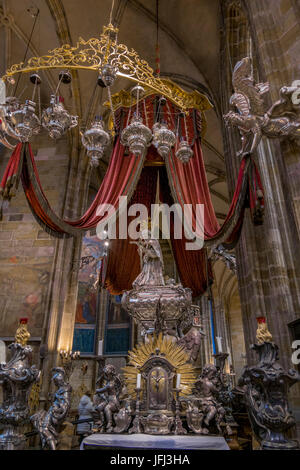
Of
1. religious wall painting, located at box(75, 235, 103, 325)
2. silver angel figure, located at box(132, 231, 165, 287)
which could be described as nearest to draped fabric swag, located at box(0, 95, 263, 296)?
silver angel figure, located at box(132, 231, 165, 287)

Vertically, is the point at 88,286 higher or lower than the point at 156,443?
higher

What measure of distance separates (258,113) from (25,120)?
2.91 metres

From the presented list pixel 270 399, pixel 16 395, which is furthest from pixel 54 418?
pixel 270 399

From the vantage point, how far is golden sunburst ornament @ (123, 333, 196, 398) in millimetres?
4496

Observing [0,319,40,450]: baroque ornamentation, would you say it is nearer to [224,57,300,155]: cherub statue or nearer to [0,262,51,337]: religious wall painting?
[0,262,51,337]: religious wall painting

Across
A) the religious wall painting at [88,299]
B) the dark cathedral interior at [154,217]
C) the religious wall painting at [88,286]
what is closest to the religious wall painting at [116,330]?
the religious wall painting at [88,299]

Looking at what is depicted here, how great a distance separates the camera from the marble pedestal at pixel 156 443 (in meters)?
3.41

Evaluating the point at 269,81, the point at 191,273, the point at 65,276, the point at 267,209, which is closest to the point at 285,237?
the point at 267,209

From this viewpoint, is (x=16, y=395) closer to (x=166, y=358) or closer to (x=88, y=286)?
(x=166, y=358)

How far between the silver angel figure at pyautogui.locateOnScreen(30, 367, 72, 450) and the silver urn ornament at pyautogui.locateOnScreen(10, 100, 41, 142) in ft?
10.3

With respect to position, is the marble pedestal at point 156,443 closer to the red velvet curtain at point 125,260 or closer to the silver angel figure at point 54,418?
the silver angel figure at point 54,418

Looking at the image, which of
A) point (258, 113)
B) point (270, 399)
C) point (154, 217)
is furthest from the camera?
point (154, 217)

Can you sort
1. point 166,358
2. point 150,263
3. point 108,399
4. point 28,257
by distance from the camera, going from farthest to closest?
point 28,257 < point 150,263 < point 166,358 < point 108,399

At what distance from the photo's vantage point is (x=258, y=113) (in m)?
3.40
